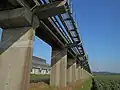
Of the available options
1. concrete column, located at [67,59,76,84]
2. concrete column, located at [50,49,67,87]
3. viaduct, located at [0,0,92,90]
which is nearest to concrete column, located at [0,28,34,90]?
viaduct, located at [0,0,92,90]

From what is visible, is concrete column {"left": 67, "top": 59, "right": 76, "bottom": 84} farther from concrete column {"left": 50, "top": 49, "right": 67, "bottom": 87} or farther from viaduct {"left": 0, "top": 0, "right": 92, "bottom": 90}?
viaduct {"left": 0, "top": 0, "right": 92, "bottom": 90}

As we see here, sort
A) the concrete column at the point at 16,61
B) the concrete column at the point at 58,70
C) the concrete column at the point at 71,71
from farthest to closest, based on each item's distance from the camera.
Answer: the concrete column at the point at 71,71 < the concrete column at the point at 58,70 < the concrete column at the point at 16,61

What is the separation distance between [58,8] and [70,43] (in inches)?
589

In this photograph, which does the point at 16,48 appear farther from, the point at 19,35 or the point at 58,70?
the point at 58,70

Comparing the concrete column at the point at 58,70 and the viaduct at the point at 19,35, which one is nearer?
the viaduct at the point at 19,35

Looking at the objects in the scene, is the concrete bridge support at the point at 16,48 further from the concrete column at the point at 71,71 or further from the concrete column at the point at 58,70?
the concrete column at the point at 71,71

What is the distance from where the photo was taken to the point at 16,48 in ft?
35.1

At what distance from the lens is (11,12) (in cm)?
1050

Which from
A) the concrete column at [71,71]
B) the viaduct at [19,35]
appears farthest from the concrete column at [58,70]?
the viaduct at [19,35]

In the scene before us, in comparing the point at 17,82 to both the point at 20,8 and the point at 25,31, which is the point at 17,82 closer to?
the point at 25,31

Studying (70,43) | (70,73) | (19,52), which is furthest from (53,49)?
(19,52)

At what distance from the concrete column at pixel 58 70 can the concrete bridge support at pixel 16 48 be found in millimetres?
13986

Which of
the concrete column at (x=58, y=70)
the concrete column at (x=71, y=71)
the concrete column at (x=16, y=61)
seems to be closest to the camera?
the concrete column at (x=16, y=61)

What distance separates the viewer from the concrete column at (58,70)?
2436 cm
